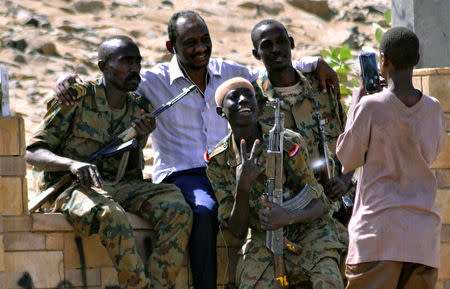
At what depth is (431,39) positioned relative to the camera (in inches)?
267

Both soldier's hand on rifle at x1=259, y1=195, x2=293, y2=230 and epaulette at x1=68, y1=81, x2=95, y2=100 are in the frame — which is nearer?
soldier's hand on rifle at x1=259, y1=195, x2=293, y2=230

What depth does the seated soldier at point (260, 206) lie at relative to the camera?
5.82 meters

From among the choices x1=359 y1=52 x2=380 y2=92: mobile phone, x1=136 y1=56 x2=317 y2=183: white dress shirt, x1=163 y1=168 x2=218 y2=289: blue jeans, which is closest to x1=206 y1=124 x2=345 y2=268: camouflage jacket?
x1=163 y1=168 x2=218 y2=289: blue jeans

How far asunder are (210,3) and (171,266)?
12.1m

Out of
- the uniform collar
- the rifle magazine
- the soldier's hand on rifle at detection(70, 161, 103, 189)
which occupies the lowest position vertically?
the rifle magazine

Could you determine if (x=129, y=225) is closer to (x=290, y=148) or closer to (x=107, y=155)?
(x=107, y=155)

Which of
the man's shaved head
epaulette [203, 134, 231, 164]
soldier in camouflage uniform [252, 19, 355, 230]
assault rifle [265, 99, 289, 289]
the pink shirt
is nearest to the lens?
the pink shirt

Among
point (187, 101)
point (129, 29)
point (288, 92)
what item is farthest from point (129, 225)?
point (129, 29)

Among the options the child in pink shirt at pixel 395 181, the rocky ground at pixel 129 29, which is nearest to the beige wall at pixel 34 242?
the child in pink shirt at pixel 395 181

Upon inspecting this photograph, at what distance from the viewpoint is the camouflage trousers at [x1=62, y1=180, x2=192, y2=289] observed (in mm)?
5914

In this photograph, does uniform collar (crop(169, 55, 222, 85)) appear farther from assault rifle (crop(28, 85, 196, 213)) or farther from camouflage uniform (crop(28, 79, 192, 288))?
assault rifle (crop(28, 85, 196, 213))

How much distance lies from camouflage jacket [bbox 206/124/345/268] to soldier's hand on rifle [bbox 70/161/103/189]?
746 millimetres

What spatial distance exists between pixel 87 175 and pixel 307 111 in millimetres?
1756

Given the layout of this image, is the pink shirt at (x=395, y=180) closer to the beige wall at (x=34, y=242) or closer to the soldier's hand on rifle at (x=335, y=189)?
the soldier's hand on rifle at (x=335, y=189)
